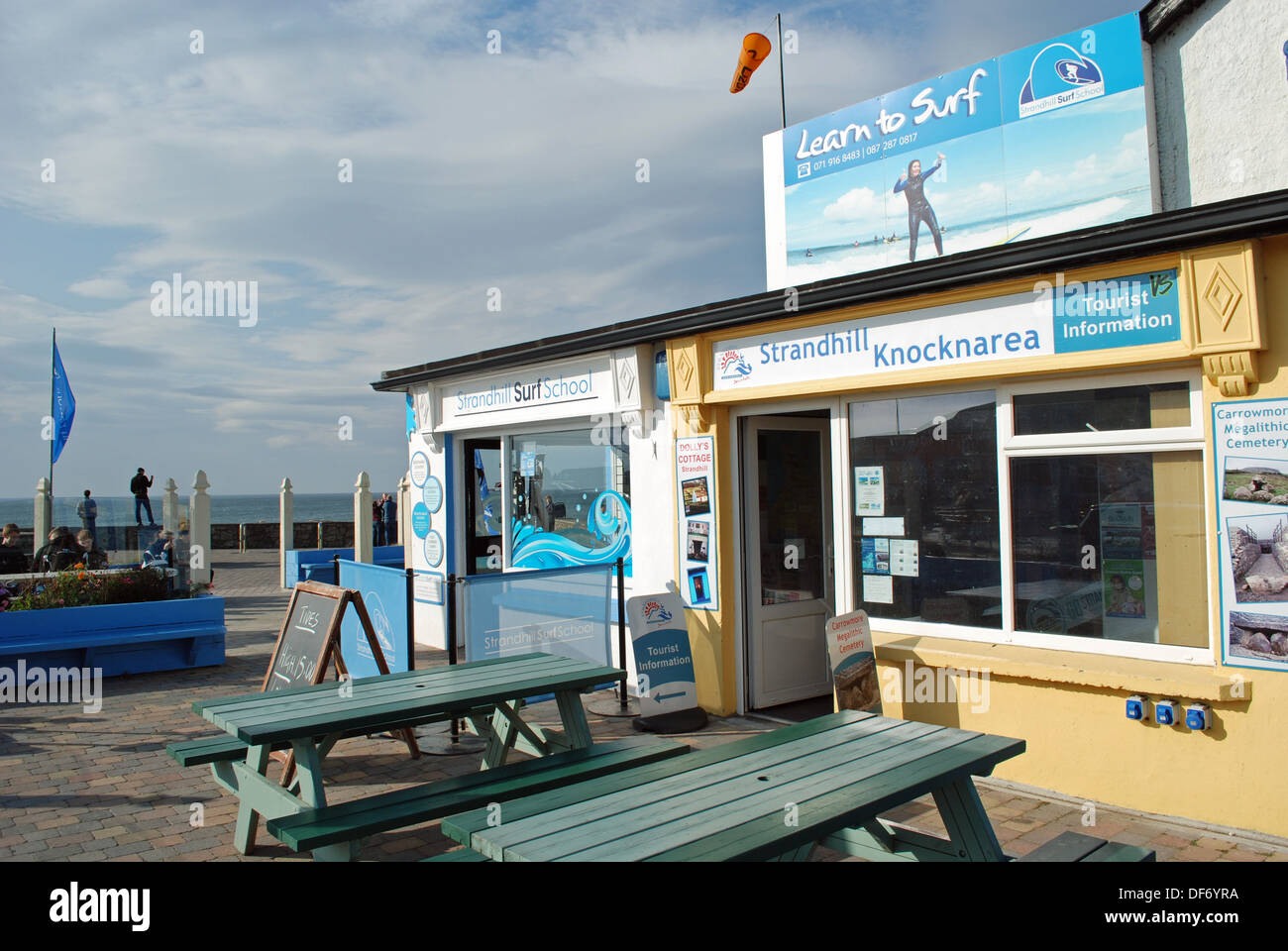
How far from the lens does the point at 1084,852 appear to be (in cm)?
329

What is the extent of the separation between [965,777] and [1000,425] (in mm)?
2629

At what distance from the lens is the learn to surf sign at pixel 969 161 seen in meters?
11.4

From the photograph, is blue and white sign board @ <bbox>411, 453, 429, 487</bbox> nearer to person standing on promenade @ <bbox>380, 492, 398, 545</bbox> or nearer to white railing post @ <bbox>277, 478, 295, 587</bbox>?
white railing post @ <bbox>277, 478, 295, 587</bbox>

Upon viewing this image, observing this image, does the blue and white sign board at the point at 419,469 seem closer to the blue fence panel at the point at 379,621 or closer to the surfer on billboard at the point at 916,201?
the blue fence panel at the point at 379,621

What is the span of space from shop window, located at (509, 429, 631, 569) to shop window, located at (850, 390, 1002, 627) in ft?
8.15

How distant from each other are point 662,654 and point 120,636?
562 centimetres

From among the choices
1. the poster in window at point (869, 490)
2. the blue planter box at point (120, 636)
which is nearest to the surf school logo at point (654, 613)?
the poster in window at point (869, 490)

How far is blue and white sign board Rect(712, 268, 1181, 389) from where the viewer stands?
4773mm

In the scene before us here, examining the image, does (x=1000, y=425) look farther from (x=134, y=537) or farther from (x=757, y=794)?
(x=134, y=537)

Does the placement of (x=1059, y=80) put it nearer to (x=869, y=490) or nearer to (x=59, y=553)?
(x=869, y=490)

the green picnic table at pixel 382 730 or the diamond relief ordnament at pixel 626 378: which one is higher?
the diamond relief ordnament at pixel 626 378

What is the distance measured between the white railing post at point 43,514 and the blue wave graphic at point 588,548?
41.4 ft
